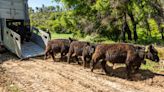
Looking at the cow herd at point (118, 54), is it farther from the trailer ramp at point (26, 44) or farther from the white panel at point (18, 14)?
the white panel at point (18, 14)

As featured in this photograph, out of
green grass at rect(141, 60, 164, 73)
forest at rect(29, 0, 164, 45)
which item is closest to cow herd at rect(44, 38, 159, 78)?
green grass at rect(141, 60, 164, 73)

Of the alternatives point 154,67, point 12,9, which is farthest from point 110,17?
point 154,67

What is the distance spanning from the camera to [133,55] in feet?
36.4

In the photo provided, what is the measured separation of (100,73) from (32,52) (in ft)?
17.8

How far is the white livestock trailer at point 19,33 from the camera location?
15.5m

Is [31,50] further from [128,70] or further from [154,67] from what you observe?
[128,70]

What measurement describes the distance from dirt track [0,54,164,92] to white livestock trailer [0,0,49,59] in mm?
2171

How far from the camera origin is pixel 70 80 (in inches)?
417

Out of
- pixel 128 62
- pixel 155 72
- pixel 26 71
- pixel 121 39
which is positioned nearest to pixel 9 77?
pixel 26 71

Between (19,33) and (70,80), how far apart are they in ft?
26.2

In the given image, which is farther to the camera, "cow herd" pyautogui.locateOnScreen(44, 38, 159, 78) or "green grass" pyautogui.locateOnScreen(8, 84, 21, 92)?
"cow herd" pyautogui.locateOnScreen(44, 38, 159, 78)

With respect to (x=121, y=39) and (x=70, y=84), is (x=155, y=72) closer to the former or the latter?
(x=70, y=84)

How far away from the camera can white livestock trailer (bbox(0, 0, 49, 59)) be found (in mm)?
15542

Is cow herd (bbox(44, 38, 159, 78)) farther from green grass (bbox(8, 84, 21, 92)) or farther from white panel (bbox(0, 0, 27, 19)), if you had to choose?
white panel (bbox(0, 0, 27, 19))
